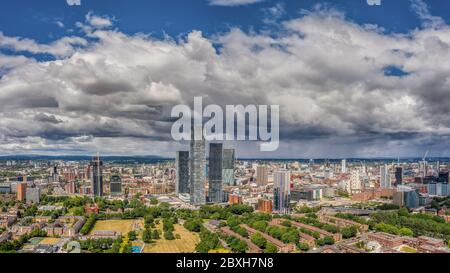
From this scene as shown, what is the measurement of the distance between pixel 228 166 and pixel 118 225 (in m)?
7.83

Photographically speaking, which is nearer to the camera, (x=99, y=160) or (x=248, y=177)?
(x=99, y=160)

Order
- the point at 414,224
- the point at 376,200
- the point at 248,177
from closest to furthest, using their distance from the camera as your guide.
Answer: the point at 414,224
the point at 376,200
the point at 248,177

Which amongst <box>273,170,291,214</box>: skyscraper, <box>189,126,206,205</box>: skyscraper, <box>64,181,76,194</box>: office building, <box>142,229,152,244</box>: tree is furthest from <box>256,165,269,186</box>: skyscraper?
<box>142,229,152,244</box>: tree

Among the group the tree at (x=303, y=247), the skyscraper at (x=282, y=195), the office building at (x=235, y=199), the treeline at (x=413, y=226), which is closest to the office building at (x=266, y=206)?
the skyscraper at (x=282, y=195)

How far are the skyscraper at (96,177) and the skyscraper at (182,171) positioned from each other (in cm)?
268

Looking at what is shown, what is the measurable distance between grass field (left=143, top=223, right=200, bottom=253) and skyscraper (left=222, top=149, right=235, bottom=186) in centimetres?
765

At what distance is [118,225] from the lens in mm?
8367

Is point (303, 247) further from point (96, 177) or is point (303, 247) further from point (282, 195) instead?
point (96, 177)

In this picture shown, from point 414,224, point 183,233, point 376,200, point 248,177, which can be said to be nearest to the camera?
point 183,233
